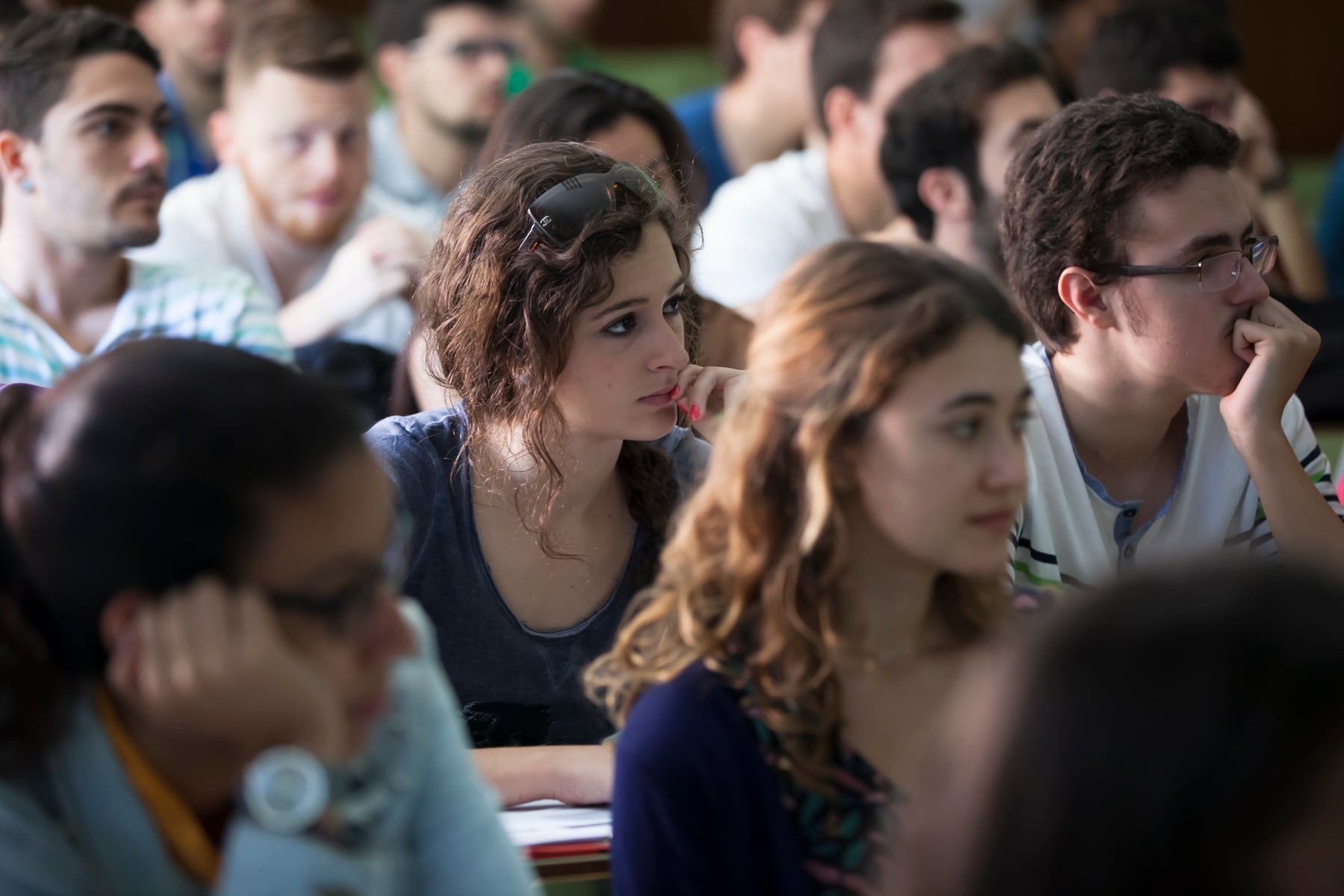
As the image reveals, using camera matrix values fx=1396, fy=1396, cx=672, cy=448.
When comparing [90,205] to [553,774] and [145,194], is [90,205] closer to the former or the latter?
[145,194]

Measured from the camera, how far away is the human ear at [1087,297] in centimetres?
165

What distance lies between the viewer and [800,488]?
106 centimetres

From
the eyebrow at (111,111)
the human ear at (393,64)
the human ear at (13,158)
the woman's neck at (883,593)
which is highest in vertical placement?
the human ear at (393,64)

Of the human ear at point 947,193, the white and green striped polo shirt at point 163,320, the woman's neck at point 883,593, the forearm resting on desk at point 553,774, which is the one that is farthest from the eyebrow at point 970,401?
the human ear at point 947,193

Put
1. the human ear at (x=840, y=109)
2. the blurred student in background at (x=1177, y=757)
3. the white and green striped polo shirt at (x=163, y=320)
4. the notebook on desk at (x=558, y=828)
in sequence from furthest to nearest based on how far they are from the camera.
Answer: the human ear at (x=840, y=109), the white and green striped polo shirt at (x=163, y=320), the notebook on desk at (x=558, y=828), the blurred student in background at (x=1177, y=757)

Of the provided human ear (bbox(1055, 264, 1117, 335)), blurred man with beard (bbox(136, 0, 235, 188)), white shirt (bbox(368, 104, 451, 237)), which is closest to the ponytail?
human ear (bbox(1055, 264, 1117, 335))

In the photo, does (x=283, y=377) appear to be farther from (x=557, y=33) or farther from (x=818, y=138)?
(x=557, y=33)

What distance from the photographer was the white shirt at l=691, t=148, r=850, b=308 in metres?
2.89

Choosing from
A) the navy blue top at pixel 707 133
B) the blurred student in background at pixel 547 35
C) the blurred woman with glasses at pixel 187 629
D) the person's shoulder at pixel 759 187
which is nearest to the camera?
the blurred woman with glasses at pixel 187 629

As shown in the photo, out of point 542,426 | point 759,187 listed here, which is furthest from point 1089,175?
point 759,187

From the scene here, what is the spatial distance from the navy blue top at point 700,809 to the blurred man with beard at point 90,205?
1460 mm

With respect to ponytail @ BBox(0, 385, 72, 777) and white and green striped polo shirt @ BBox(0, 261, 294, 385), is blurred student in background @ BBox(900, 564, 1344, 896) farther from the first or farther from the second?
white and green striped polo shirt @ BBox(0, 261, 294, 385)

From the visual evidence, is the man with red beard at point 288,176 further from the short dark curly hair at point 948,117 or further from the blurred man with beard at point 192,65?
the short dark curly hair at point 948,117

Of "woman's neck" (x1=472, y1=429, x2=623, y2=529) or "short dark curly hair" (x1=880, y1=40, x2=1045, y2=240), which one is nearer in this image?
"woman's neck" (x1=472, y1=429, x2=623, y2=529)
